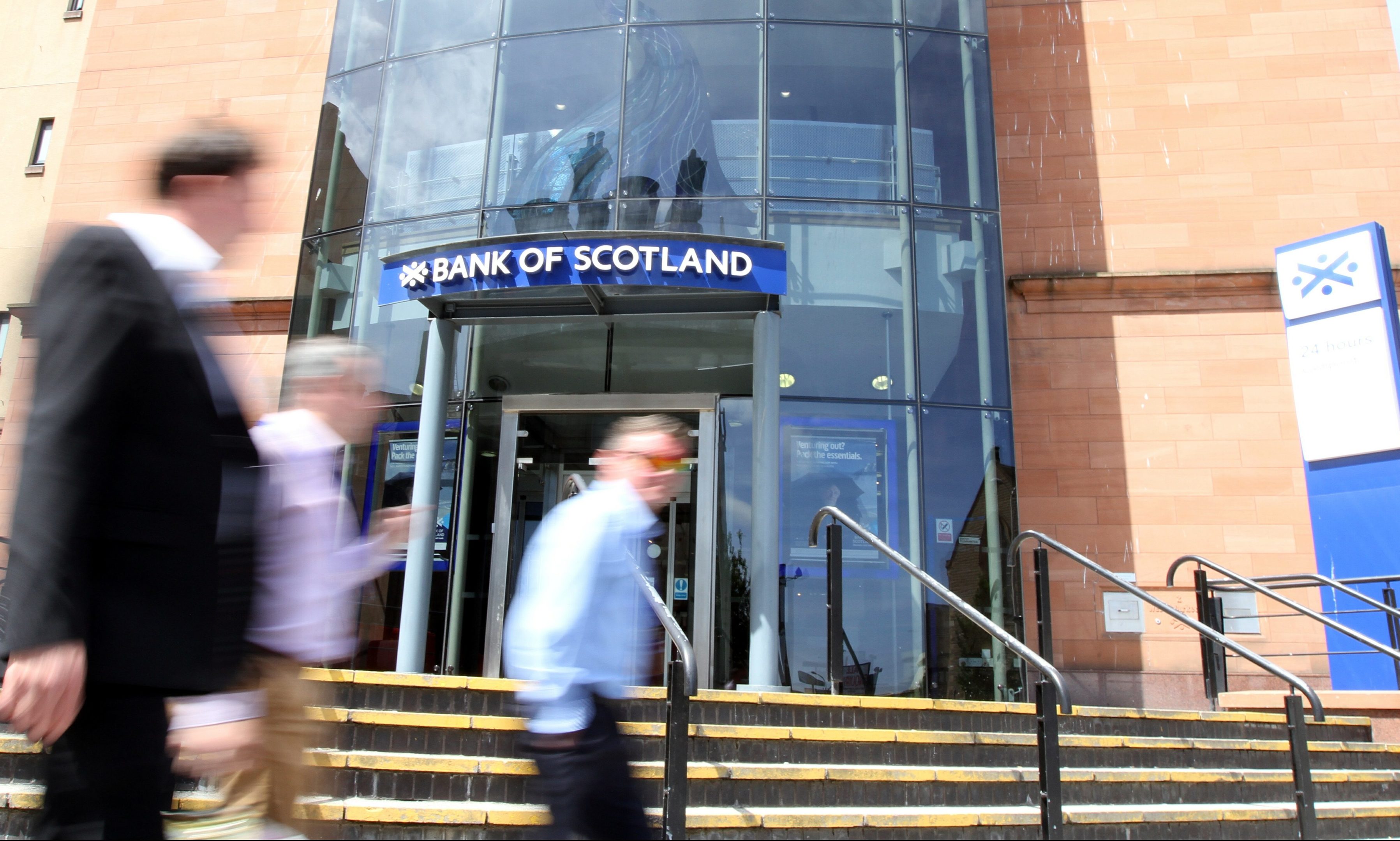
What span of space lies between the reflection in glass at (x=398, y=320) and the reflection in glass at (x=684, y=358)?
62.4 inches

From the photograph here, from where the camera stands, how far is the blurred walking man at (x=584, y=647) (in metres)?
2.62

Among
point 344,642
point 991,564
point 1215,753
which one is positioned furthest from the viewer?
point 991,564

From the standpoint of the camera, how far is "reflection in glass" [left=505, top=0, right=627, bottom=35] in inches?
364

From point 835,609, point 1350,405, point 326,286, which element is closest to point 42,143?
point 326,286

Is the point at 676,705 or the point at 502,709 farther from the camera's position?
the point at 502,709

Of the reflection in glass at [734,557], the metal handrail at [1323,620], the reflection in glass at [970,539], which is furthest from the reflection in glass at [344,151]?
the metal handrail at [1323,620]

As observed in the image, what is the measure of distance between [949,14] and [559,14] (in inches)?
152

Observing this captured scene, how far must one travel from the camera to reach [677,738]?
4094mm

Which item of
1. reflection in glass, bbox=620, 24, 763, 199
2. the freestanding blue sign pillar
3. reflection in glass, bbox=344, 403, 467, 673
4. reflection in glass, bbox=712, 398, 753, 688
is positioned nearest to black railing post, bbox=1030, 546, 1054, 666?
reflection in glass, bbox=712, 398, 753, 688

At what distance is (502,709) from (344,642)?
8.90 ft

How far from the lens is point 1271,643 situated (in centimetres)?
969

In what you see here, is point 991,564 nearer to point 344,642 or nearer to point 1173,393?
point 1173,393

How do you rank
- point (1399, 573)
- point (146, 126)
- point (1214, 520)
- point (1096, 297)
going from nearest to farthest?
1. point (1399, 573)
2. point (1214, 520)
3. point (1096, 297)
4. point (146, 126)

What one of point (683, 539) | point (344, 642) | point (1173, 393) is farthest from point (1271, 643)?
point (344, 642)
